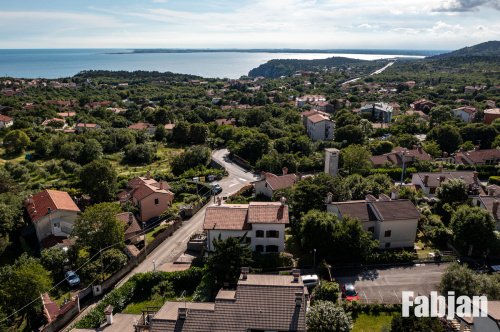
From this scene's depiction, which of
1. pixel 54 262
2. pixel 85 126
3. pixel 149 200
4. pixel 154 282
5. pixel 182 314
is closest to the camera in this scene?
pixel 182 314

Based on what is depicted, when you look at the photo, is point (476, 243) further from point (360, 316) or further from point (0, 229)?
point (0, 229)

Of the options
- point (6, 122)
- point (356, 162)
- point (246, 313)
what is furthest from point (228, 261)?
point (6, 122)

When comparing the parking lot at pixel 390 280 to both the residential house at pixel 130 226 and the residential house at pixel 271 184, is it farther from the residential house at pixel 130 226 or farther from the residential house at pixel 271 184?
the residential house at pixel 130 226

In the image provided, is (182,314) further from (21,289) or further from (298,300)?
(21,289)

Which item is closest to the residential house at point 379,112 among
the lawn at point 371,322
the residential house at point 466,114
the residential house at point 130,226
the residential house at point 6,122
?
the residential house at point 466,114

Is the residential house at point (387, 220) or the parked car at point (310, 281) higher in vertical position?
the residential house at point (387, 220)
